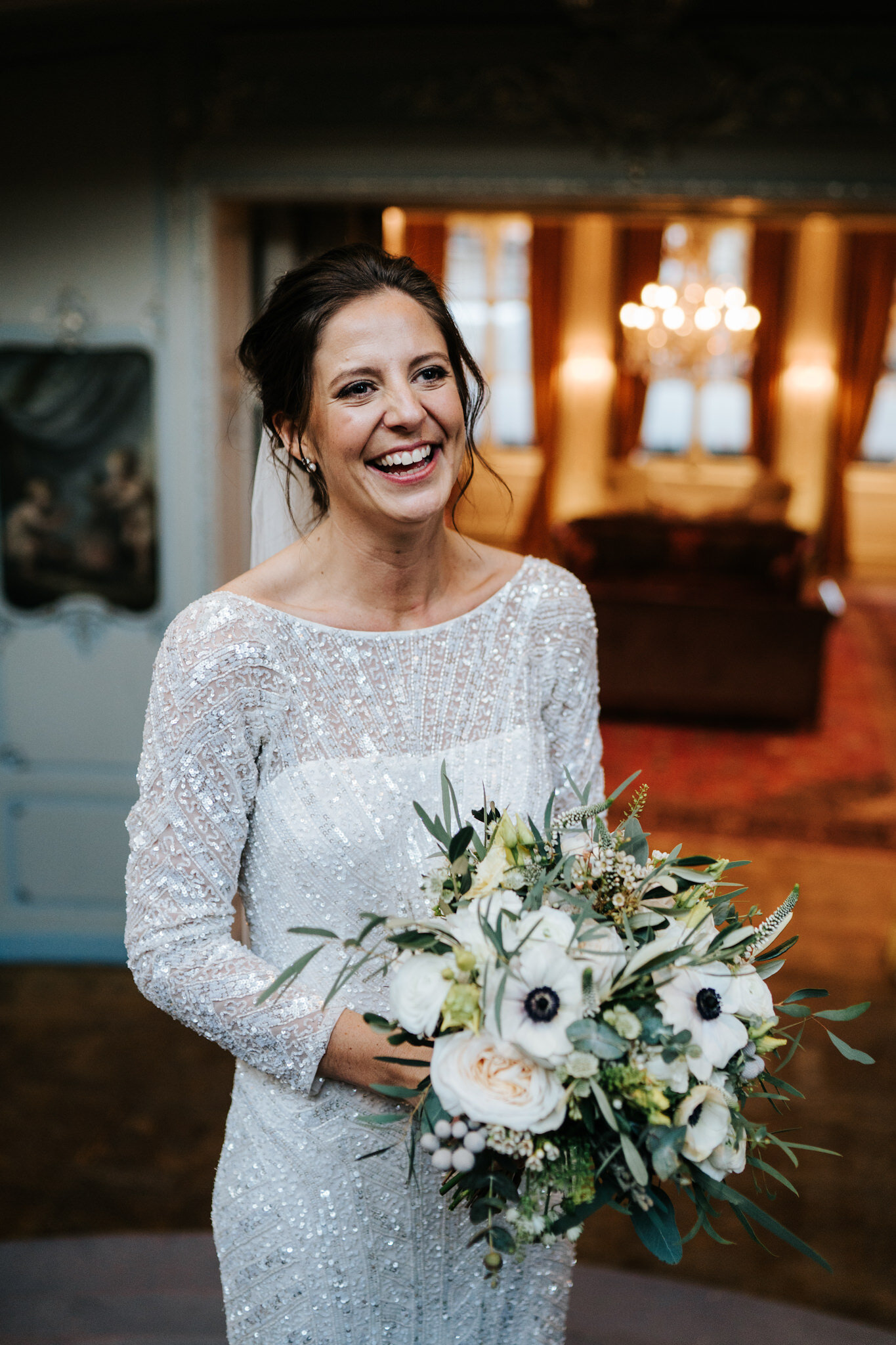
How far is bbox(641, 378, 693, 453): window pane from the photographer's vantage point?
13625 millimetres

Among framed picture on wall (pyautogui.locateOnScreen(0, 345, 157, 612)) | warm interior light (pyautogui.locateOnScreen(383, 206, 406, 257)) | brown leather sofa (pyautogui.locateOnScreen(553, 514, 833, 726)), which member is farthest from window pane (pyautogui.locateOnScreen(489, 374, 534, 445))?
framed picture on wall (pyautogui.locateOnScreen(0, 345, 157, 612))

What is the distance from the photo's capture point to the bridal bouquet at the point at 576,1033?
3.56 ft

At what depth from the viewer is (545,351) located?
13500 mm

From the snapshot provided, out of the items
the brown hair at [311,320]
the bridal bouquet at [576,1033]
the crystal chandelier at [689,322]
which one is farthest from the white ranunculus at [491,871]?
the crystal chandelier at [689,322]

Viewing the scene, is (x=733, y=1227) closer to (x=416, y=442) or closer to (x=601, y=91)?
(x=416, y=442)

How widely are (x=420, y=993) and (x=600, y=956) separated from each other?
17 cm

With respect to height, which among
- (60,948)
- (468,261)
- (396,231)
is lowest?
(60,948)

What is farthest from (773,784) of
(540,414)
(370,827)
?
(540,414)

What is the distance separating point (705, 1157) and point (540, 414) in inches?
515

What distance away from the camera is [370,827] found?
5.02 ft

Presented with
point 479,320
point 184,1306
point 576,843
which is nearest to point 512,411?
point 479,320

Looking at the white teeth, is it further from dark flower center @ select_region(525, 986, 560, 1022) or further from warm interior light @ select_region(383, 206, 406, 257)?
warm interior light @ select_region(383, 206, 406, 257)

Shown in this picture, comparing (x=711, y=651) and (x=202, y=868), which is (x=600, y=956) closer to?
(x=202, y=868)

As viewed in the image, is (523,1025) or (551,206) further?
(551,206)
